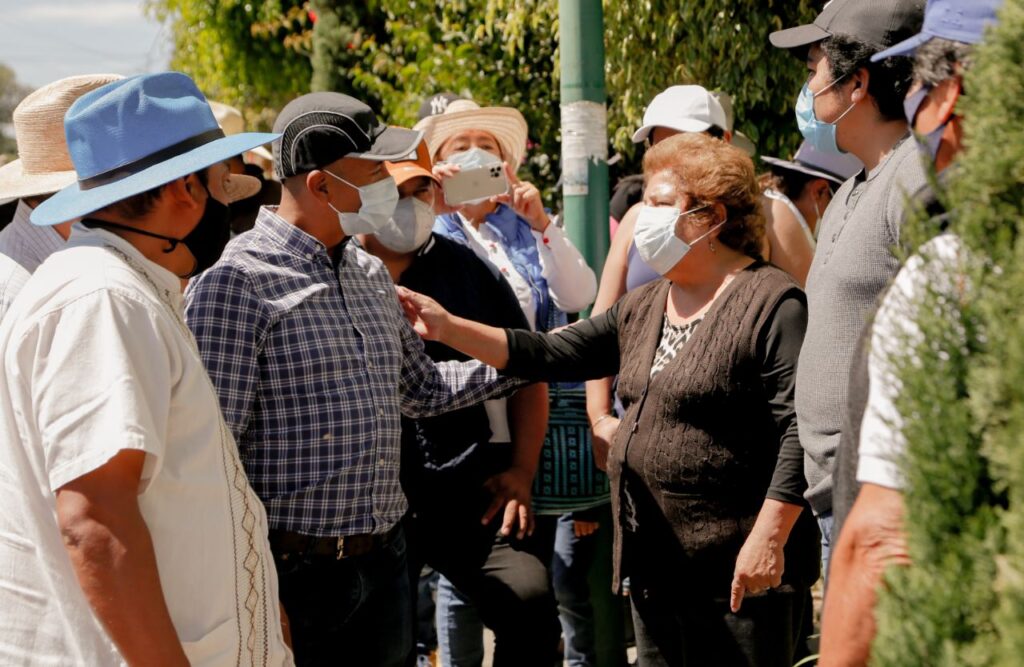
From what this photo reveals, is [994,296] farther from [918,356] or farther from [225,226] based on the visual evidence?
[225,226]

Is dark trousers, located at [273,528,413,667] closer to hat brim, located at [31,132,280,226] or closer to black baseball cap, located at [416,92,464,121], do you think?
hat brim, located at [31,132,280,226]

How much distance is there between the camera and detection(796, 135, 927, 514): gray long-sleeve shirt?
260cm

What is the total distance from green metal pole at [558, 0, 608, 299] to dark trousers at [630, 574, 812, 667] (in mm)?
1628

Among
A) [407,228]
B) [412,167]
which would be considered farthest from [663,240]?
[412,167]

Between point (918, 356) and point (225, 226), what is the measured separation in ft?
5.39

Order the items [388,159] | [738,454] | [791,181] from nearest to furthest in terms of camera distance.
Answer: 1. [738,454]
2. [388,159]
3. [791,181]

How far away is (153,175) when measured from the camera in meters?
2.26

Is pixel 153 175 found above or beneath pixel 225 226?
above

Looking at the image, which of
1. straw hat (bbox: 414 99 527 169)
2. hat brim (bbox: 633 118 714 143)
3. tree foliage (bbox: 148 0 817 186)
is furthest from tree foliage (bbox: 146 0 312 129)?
hat brim (bbox: 633 118 714 143)

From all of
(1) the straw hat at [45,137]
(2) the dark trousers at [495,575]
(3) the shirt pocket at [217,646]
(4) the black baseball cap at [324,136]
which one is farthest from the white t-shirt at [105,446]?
(2) the dark trousers at [495,575]

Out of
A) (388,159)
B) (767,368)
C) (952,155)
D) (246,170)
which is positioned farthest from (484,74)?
(952,155)

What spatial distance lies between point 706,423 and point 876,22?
111cm

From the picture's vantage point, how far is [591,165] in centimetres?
439

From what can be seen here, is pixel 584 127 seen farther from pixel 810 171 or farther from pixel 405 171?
pixel 810 171
